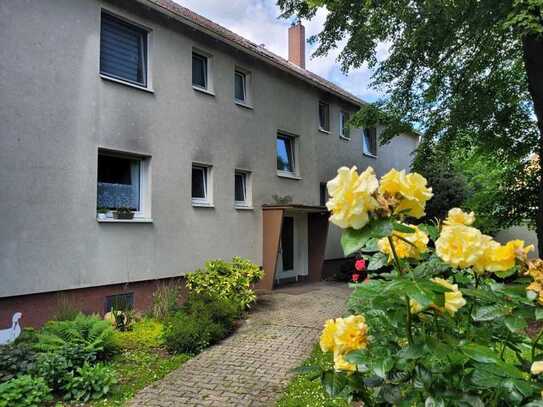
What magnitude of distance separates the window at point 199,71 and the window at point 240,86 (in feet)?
4.28

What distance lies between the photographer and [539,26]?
6.56 m

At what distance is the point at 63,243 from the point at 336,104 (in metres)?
12.7

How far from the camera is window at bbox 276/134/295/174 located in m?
14.8

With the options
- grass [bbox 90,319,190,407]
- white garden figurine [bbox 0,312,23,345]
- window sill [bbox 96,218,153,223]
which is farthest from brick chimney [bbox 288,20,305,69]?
white garden figurine [bbox 0,312,23,345]

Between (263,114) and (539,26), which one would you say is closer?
(539,26)

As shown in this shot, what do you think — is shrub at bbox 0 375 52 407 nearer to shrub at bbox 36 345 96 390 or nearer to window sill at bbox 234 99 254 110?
shrub at bbox 36 345 96 390

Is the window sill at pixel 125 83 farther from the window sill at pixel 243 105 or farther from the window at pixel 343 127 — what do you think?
the window at pixel 343 127

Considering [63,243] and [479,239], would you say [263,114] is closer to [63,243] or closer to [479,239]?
[63,243]

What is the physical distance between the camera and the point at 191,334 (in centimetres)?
714

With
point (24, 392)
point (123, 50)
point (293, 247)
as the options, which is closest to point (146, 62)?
point (123, 50)

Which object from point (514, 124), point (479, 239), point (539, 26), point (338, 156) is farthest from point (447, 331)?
point (338, 156)

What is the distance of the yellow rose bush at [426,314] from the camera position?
1521 mm

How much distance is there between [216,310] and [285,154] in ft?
26.8

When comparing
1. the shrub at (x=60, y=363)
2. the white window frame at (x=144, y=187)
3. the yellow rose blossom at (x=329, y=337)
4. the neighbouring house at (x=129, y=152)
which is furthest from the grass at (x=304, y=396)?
the white window frame at (x=144, y=187)
